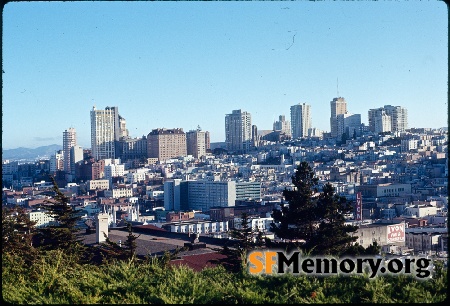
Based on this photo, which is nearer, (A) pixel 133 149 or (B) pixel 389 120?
(A) pixel 133 149

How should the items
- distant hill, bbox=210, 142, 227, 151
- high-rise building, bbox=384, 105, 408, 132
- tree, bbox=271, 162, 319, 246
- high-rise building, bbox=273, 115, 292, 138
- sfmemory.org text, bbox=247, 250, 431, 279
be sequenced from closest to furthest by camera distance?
sfmemory.org text, bbox=247, 250, 431, 279, tree, bbox=271, 162, 319, 246, high-rise building, bbox=384, 105, 408, 132, distant hill, bbox=210, 142, 227, 151, high-rise building, bbox=273, 115, 292, 138

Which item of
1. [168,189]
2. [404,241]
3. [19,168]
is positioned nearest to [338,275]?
[404,241]

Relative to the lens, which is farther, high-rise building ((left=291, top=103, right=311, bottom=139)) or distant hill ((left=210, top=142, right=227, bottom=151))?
distant hill ((left=210, top=142, right=227, bottom=151))

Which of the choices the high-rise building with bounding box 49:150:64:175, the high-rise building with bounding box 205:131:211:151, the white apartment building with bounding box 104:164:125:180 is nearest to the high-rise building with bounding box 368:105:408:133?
the high-rise building with bounding box 205:131:211:151

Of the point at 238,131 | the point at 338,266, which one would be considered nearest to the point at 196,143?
the point at 238,131

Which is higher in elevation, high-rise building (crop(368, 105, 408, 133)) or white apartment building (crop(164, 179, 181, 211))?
high-rise building (crop(368, 105, 408, 133))

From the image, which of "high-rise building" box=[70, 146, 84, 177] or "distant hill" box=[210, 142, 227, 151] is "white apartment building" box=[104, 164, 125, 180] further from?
"distant hill" box=[210, 142, 227, 151]

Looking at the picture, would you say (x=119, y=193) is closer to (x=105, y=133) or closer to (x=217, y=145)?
(x=105, y=133)
